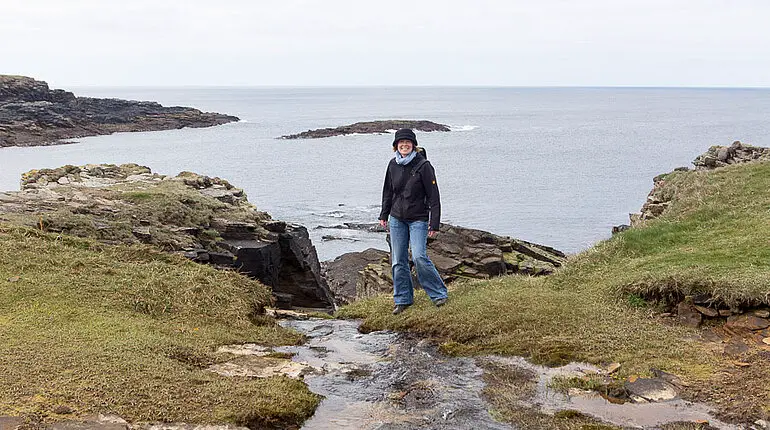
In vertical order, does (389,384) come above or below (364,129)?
below

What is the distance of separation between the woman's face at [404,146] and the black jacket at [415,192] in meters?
0.18

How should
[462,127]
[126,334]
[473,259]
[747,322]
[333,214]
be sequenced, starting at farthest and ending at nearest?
[462,127], [333,214], [473,259], [747,322], [126,334]

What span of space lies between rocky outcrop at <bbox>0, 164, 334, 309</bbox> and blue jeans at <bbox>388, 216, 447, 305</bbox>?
17.2ft

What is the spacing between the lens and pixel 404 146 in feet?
37.5

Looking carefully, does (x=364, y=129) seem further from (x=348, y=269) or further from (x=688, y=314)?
(x=688, y=314)

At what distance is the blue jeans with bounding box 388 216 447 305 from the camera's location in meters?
11.7

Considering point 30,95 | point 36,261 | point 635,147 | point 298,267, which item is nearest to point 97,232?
point 36,261

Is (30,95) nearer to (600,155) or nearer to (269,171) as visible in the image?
(269,171)

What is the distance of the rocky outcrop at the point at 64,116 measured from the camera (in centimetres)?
9175

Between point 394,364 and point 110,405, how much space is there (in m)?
3.76

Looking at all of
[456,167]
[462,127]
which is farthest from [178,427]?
[462,127]

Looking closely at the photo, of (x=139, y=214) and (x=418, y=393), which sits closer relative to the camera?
(x=418, y=393)

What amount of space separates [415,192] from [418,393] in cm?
430

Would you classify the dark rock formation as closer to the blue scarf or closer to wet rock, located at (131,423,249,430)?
the blue scarf
